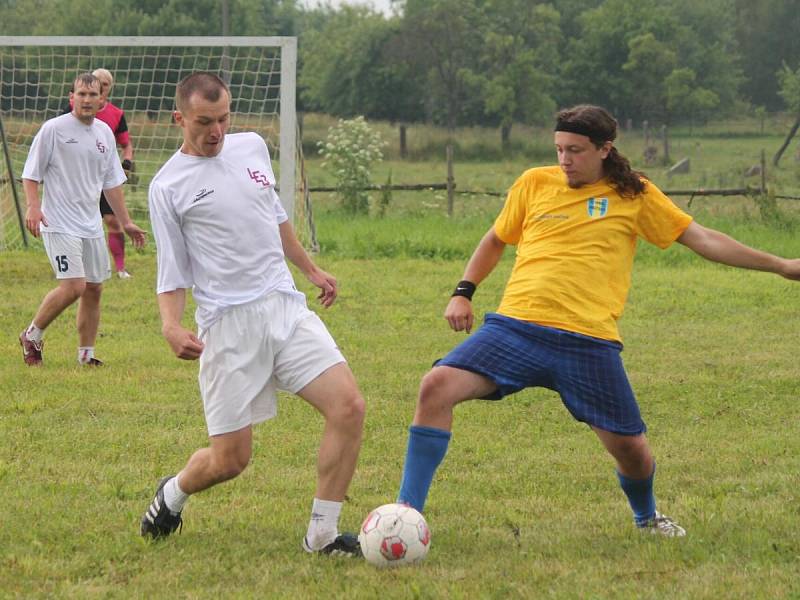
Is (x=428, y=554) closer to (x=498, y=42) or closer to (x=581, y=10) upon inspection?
(x=498, y=42)

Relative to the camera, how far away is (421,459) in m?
5.32

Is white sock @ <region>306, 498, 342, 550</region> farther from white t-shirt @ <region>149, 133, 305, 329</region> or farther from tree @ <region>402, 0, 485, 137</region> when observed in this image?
tree @ <region>402, 0, 485, 137</region>

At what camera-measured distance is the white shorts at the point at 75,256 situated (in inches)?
388

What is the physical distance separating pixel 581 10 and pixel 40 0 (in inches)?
1148

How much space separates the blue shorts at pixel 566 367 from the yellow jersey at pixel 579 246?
0.22 ft

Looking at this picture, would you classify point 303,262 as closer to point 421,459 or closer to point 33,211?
point 421,459

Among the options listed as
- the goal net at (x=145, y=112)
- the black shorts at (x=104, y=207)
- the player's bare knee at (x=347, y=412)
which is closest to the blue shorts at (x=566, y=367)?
the player's bare knee at (x=347, y=412)

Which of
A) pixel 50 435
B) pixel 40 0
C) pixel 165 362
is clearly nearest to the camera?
pixel 50 435

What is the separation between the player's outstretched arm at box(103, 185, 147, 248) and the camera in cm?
896

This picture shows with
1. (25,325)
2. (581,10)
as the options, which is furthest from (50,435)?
(581,10)

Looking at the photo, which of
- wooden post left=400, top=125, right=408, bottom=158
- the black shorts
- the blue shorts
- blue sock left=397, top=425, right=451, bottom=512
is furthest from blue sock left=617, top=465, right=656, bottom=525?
wooden post left=400, top=125, right=408, bottom=158

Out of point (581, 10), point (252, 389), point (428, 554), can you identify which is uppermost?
point (581, 10)

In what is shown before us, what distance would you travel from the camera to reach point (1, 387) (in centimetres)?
920

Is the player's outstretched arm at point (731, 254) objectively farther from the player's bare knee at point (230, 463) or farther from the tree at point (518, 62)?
the tree at point (518, 62)
